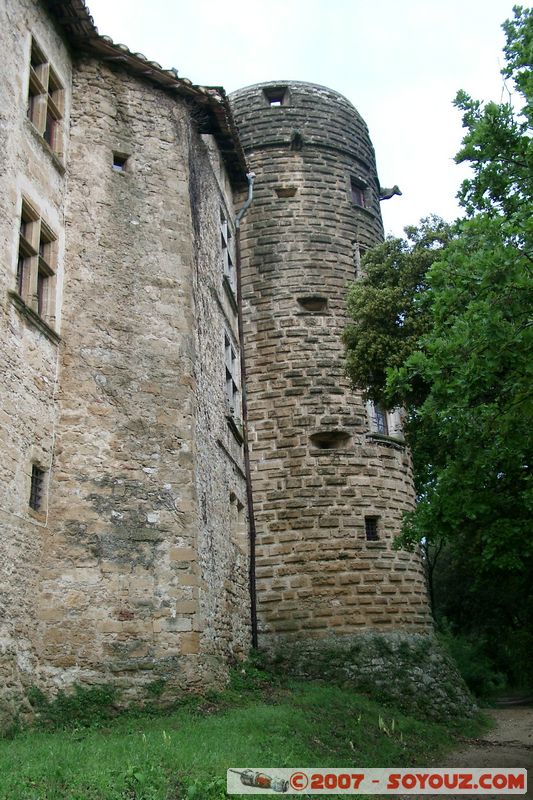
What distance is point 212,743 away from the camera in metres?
7.80

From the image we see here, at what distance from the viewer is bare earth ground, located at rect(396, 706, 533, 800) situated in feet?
34.6

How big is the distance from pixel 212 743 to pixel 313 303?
1071 cm

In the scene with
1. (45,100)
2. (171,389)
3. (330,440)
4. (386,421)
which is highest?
(45,100)

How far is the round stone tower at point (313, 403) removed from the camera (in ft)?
47.2

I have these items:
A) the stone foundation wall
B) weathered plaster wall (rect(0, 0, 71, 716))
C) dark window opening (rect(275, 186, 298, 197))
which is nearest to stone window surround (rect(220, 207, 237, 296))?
dark window opening (rect(275, 186, 298, 197))

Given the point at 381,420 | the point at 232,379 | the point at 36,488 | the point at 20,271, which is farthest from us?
the point at 381,420

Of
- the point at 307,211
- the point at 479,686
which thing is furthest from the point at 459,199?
the point at 479,686

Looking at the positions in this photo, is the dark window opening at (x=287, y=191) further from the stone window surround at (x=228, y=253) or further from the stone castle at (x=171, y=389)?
the stone window surround at (x=228, y=253)

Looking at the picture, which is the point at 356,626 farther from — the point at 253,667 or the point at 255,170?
the point at 255,170

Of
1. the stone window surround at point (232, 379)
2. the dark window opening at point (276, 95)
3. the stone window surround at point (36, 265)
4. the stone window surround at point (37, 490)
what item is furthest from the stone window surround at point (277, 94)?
the stone window surround at point (37, 490)

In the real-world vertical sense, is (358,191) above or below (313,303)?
above

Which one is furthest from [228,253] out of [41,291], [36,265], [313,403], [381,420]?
[36,265]

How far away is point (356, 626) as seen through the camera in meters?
14.0

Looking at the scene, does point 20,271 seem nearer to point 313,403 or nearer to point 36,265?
point 36,265
